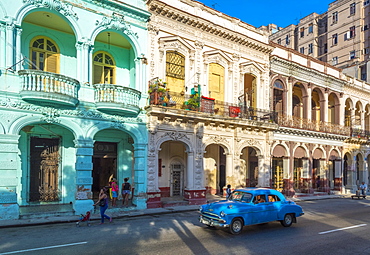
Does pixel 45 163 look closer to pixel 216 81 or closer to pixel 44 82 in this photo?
pixel 44 82

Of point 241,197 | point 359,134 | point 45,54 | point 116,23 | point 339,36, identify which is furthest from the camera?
point 339,36

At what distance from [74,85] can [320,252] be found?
1150cm

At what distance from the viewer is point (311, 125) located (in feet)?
77.6

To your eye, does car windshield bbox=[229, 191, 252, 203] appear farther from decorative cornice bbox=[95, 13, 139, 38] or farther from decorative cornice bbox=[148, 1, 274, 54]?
decorative cornice bbox=[148, 1, 274, 54]

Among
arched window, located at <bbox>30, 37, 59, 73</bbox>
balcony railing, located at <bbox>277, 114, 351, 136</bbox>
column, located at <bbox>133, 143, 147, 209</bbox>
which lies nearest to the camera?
arched window, located at <bbox>30, 37, 59, 73</bbox>

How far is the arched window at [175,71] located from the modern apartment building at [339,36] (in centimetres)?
2527

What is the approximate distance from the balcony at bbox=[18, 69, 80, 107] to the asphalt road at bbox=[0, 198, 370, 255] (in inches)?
201

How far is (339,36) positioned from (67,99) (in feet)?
130

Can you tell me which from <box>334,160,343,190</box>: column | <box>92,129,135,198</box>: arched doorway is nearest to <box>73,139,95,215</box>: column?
<box>92,129,135,198</box>: arched doorway

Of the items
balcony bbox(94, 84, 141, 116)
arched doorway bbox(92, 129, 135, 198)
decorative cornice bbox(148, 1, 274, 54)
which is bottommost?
arched doorway bbox(92, 129, 135, 198)

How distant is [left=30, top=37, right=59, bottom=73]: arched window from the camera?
13.7m

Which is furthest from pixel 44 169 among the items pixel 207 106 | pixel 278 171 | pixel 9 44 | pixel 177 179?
pixel 278 171

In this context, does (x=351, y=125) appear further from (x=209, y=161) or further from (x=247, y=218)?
(x=247, y=218)

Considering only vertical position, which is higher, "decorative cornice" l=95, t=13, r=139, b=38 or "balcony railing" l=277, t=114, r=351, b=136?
"decorative cornice" l=95, t=13, r=139, b=38
